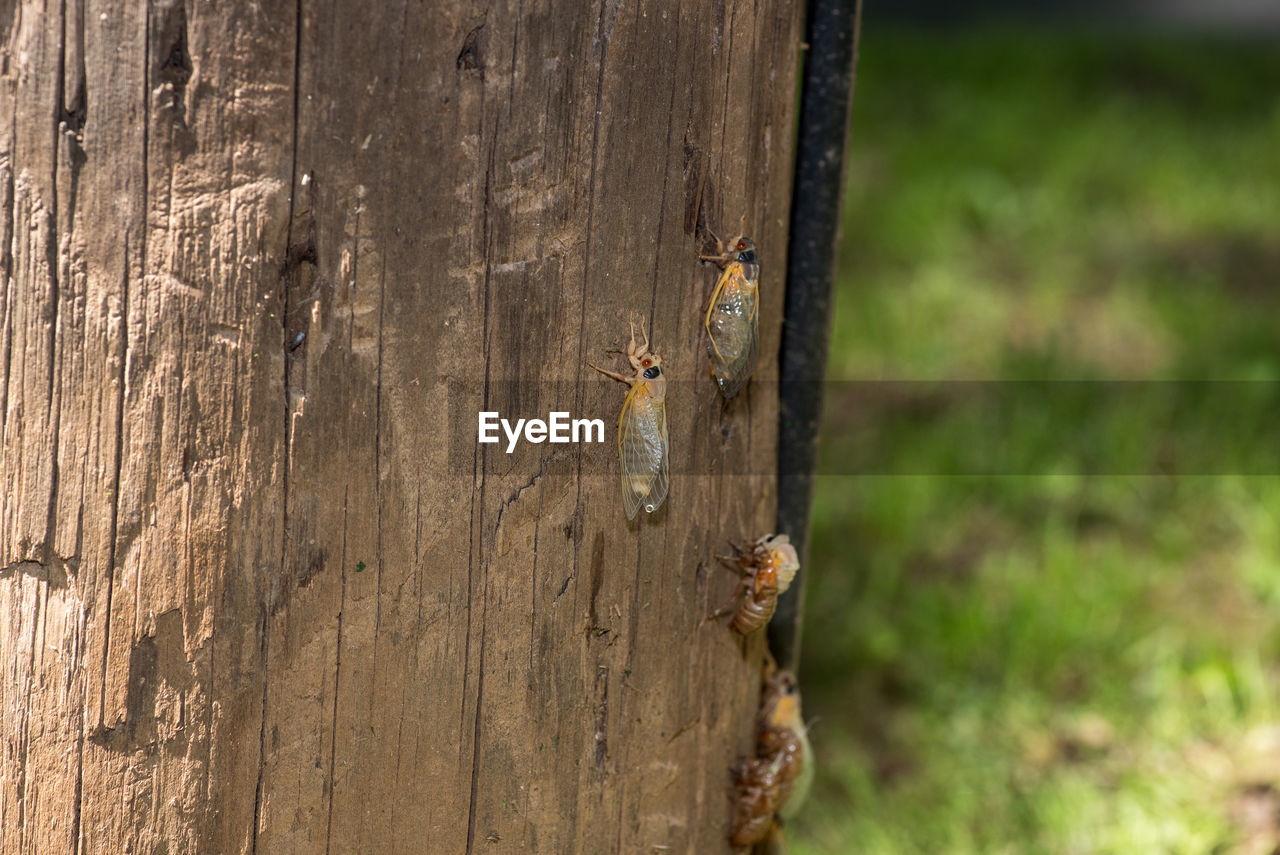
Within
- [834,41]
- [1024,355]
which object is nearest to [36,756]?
[834,41]

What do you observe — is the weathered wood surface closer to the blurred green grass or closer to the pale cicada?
the pale cicada

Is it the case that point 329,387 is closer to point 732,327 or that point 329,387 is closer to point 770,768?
point 732,327

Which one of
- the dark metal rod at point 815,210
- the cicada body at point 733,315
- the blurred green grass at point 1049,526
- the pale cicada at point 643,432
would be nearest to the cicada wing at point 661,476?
the pale cicada at point 643,432

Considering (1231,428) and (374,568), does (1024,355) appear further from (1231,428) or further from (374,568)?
A: (374,568)

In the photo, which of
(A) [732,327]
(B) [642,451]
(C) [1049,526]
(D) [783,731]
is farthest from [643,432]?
(C) [1049,526]

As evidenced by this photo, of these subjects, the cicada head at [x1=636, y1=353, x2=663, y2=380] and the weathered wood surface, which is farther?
the cicada head at [x1=636, y1=353, x2=663, y2=380]

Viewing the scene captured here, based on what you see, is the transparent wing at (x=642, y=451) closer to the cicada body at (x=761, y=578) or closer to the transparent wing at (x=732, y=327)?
the transparent wing at (x=732, y=327)

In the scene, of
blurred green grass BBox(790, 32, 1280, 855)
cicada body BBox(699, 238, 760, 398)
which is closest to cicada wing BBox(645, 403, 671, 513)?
cicada body BBox(699, 238, 760, 398)
